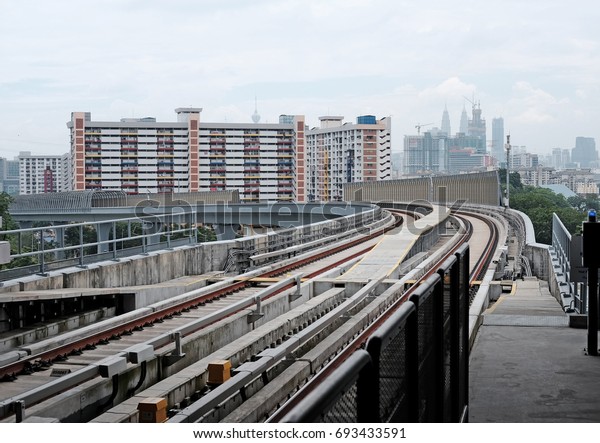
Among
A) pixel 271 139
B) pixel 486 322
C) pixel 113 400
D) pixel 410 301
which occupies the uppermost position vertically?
pixel 271 139

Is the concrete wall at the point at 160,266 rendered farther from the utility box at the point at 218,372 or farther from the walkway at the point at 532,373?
the walkway at the point at 532,373

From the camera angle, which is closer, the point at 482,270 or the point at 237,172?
the point at 482,270

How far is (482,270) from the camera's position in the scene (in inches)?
1071

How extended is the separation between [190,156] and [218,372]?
592ft

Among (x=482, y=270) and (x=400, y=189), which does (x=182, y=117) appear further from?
(x=482, y=270)

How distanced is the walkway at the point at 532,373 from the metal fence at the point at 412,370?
47cm

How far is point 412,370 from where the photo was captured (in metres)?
4.32

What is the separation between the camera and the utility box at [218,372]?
37.9 feet

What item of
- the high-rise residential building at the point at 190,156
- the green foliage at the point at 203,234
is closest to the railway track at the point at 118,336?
the green foliage at the point at 203,234

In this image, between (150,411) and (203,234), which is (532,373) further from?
(203,234)

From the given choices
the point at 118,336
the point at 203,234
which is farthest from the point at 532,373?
the point at 203,234
